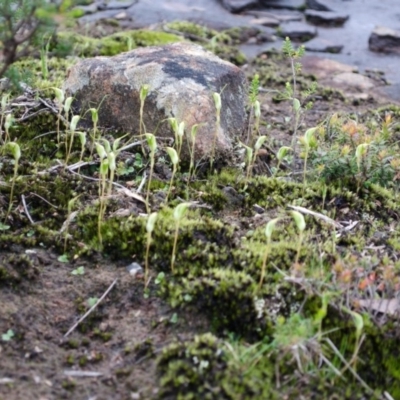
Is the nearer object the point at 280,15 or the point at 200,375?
the point at 200,375

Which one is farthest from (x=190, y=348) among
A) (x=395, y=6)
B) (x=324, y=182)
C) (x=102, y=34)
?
(x=395, y=6)

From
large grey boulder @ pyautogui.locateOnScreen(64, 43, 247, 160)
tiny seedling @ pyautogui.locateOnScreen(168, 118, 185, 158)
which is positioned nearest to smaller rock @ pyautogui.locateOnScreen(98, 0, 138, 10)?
large grey boulder @ pyautogui.locateOnScreen(64, 43, 247, 160)

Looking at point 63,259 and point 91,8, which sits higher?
point 91,8

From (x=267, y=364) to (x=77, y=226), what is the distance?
1255 millimetres

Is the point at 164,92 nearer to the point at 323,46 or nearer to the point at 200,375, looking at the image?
the point at 200,375

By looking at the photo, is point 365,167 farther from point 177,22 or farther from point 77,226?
point 177,22

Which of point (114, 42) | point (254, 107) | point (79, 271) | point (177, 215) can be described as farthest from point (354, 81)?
point (79, 271)

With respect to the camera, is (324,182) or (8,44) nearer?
(8,44)

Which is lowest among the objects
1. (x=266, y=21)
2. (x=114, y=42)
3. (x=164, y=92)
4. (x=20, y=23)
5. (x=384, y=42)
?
(x=384, y=42)

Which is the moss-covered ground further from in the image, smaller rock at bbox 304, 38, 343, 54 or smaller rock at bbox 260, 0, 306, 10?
smaller rock at bbox 260, 0, 306, 10

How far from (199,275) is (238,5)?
6192 millimetres

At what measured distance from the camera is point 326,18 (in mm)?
8320

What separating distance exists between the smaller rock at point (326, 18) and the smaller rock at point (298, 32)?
0.84 feet

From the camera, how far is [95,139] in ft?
13.1
